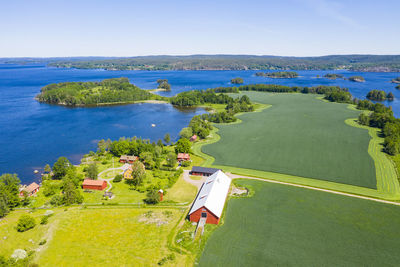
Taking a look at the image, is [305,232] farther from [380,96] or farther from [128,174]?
[380,96]

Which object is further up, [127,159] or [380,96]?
[380,96]

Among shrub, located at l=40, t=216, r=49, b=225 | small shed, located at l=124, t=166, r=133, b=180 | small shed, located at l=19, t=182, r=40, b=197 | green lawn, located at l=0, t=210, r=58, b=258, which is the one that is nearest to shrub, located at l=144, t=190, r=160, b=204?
small shed, located at l=124, t=166, r=133, b=180

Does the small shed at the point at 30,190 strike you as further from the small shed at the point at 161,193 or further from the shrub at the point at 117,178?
the small shed at the point at 161,193

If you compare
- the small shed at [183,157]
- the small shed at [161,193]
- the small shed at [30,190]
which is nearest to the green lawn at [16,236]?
the small shed at [30,190]

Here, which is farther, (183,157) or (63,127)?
(63,127)

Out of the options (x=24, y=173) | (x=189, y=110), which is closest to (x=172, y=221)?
(x=24, y=173)

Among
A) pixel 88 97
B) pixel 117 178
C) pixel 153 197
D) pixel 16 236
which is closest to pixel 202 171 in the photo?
pixel 153 197
